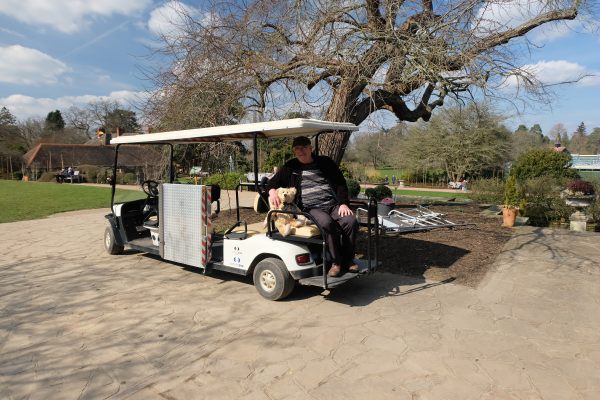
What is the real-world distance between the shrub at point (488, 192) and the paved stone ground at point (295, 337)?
865 centimetres

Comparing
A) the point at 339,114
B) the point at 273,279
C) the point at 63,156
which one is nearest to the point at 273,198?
the point at 273,279

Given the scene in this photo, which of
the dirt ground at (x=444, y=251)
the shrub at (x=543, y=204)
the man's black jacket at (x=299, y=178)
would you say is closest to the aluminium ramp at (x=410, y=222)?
the dirt ground at (x=444, y=251)

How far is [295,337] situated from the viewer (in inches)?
130

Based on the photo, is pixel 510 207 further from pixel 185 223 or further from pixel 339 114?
pixel 185 223

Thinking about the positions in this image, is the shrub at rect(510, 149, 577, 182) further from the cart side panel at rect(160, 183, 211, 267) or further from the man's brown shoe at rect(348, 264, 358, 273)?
the cart side panel at rect(160, 183, 211, 267)

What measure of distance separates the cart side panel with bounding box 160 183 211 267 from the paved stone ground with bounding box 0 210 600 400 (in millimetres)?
363

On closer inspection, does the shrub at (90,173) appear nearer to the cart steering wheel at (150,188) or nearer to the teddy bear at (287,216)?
the cart steering wheel at (150,188)

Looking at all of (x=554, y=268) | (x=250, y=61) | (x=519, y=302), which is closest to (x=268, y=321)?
(x=519, y=302)

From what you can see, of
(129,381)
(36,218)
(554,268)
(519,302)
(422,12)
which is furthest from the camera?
(36,218)

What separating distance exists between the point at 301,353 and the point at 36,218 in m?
10.3

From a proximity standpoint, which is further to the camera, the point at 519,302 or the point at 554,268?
the point at 554,268

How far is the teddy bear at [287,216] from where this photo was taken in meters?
4.05

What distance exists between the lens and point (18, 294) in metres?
4.39

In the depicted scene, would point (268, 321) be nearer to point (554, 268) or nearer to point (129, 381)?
point (129, 381)
